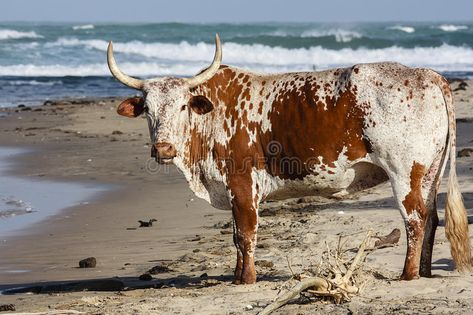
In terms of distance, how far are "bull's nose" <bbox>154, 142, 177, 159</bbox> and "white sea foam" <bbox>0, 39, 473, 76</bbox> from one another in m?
38.9

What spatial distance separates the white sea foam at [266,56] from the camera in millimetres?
50906

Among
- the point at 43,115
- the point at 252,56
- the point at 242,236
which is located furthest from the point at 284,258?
the point at 252,56

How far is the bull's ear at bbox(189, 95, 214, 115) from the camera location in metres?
8.53

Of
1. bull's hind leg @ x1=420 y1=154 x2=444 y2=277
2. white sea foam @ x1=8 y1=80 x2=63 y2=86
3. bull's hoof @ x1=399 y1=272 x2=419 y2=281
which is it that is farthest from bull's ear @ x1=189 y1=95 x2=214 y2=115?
white sea foam @ x1=8 y1=80 x2=63 y2=86

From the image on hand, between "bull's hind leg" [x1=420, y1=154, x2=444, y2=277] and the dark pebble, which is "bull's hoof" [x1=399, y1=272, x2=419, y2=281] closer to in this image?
"bull's hind leg" [x1=420, y1=154, x2=444, y2=277]

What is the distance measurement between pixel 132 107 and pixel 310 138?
1525mm

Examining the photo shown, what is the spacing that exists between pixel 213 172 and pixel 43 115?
16162 millimetres

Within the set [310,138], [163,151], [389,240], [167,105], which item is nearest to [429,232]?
[389,240]

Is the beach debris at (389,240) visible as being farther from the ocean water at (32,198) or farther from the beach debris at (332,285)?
the ocean water at (32,198)

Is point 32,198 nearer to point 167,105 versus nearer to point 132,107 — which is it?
point 132,107

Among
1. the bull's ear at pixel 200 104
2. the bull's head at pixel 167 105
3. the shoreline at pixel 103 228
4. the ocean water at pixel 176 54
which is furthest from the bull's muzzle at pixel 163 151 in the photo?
the ocean water at pixel 176 54

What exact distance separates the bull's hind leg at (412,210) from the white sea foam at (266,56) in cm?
3938

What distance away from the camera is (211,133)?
870 cm

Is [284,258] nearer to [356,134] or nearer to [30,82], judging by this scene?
[356,134]
